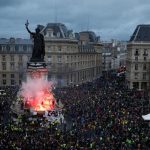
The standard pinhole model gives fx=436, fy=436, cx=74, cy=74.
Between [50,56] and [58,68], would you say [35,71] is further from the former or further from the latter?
[50,56]

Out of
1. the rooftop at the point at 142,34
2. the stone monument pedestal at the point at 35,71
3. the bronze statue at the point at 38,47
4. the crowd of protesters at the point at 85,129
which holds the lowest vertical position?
the crowd of protesters at the point at 85,129

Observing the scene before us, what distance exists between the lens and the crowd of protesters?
150 ft

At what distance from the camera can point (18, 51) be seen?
430ft

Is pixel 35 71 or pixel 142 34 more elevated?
pixel 142 34

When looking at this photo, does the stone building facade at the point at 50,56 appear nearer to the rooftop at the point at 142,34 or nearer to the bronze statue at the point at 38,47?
the rooftop at the point at 142,34

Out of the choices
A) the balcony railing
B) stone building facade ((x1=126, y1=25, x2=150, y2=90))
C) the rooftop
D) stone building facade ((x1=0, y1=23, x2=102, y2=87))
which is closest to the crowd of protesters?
stone building facade ((x1=126, y1=25, x2=150, y2=90))

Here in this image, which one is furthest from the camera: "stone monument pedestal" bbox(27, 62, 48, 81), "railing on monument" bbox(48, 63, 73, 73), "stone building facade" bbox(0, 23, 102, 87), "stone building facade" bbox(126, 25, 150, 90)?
"stone building facade" bbox(0, 23, 102, 87)

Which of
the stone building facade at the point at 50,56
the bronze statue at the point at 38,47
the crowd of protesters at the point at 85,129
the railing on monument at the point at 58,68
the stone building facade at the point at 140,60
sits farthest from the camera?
the stone building facade at the point at 50,56

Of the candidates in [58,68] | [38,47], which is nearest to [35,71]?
[38,47]

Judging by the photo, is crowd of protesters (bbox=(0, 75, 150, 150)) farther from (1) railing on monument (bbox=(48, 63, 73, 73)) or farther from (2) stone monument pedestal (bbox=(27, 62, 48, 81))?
(1) railing on monument (bbox=(48, 63, 73, 73))

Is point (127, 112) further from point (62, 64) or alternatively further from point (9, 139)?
point (62, 64)

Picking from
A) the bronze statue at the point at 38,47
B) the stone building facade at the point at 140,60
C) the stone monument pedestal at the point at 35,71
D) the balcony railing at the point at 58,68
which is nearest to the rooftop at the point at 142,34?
the stone building facade at the point at 140,60

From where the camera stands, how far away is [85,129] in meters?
54.8

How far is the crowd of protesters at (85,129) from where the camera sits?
45.6m
